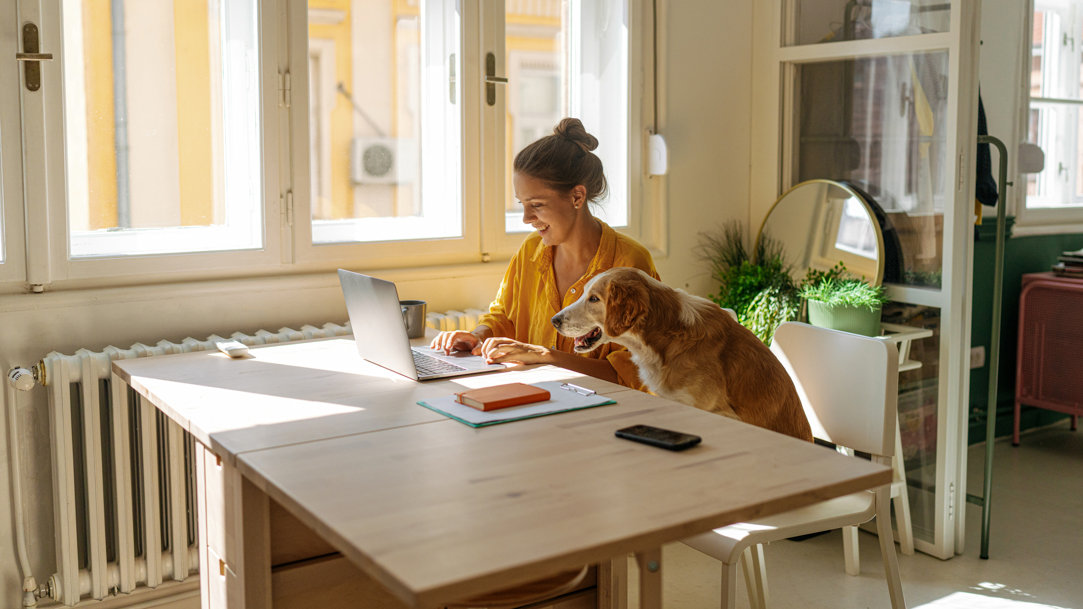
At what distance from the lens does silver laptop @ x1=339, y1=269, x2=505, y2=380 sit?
1.94 metres

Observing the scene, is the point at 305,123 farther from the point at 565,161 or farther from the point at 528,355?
the point at 528,355

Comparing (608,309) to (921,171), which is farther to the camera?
(921,171)

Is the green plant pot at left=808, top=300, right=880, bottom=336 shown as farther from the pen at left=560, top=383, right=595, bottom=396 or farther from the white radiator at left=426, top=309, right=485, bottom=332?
the pen at left=560, top=383, right=595, bottom=396

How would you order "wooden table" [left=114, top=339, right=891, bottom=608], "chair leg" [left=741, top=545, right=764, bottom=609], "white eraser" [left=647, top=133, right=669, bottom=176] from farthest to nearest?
"white eraser" [left=647, top=133, right=669, bottom=176]
"chair leg" [left=741, top=545, right=764, bottom=609]
"wooden table" [left=114, top=339, right=891, bottom=608]

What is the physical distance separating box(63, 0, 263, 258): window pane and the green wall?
2977 mm

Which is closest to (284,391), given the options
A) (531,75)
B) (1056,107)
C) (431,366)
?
(431,366)

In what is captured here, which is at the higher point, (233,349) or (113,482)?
(233,349)

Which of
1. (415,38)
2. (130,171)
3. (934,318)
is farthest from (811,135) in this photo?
(130,171)

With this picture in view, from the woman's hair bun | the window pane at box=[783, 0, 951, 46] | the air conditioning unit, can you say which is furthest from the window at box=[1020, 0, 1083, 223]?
the air conditioning unit

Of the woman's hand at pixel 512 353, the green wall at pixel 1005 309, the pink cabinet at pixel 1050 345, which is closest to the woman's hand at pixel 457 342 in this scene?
the woman's hand at pixel 512 353

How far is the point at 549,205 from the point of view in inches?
93.5

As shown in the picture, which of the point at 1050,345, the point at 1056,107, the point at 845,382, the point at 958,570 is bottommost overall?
the point at 958,570

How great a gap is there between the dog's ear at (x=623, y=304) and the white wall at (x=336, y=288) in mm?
938

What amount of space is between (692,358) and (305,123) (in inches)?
50.2
